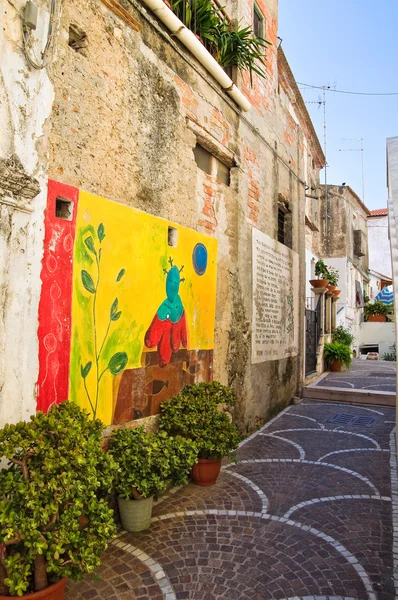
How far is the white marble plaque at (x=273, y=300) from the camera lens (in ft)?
21.7

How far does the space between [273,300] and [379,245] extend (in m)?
26.3

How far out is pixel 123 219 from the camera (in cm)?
363

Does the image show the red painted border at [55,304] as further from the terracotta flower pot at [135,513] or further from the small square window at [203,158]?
the small square window at [203,158]

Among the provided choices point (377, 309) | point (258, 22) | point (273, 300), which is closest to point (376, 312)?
point (377, 309)

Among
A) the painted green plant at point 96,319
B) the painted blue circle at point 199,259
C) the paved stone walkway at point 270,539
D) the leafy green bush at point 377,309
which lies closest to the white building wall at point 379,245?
the leafy green bush at point 377,309

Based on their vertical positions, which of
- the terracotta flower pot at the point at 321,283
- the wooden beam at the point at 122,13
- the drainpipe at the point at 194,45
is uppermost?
the drainpipe at the point at 194,45

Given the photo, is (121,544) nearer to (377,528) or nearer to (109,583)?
(109,583)

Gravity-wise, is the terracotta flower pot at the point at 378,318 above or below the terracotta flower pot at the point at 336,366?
above

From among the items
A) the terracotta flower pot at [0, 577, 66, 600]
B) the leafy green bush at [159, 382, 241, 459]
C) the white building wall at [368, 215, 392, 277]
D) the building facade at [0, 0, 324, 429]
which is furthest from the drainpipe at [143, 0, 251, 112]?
the white building wall at [368, 215, 392, 277]

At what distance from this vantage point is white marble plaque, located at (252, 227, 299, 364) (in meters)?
6.61

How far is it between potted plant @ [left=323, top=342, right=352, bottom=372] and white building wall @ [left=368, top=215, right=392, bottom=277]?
19907 mm

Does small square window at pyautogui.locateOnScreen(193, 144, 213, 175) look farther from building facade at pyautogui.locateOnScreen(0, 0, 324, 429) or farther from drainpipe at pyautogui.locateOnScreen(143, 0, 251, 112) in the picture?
drainpipe at pyautogui.locateOnScreen(143, 0, 251, 112)

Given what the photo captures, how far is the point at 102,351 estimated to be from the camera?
342cm

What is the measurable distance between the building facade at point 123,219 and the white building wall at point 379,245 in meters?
26.0
